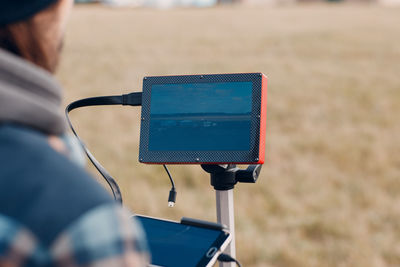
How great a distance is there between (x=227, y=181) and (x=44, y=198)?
96 centimetres

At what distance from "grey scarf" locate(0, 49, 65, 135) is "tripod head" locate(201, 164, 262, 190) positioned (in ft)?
2.81

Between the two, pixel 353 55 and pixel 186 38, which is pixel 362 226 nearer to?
pixel 353 55

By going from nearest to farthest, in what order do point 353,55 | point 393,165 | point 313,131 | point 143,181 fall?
1. point 143,181
2. point 393,165
3. point 313,131
4. point 353,55

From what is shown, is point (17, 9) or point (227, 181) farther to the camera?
point (227, 181)

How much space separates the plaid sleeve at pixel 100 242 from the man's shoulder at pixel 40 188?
0.01 meters

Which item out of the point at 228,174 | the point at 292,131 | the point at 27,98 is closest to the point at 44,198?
the point at 27,98

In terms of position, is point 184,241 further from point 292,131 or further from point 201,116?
point 292,131

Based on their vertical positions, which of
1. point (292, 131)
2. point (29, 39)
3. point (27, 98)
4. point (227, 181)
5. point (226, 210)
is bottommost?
point (292, 131)

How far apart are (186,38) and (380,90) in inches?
356

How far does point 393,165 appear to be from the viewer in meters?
6.71

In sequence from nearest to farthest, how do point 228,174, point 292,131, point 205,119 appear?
point 205,119 < point 228,174 < point 292,131

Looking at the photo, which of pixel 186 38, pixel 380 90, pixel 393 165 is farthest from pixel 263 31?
pixel 393 165

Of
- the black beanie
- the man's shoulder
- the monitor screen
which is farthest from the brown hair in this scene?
the monitor screen

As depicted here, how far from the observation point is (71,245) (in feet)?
2.28
